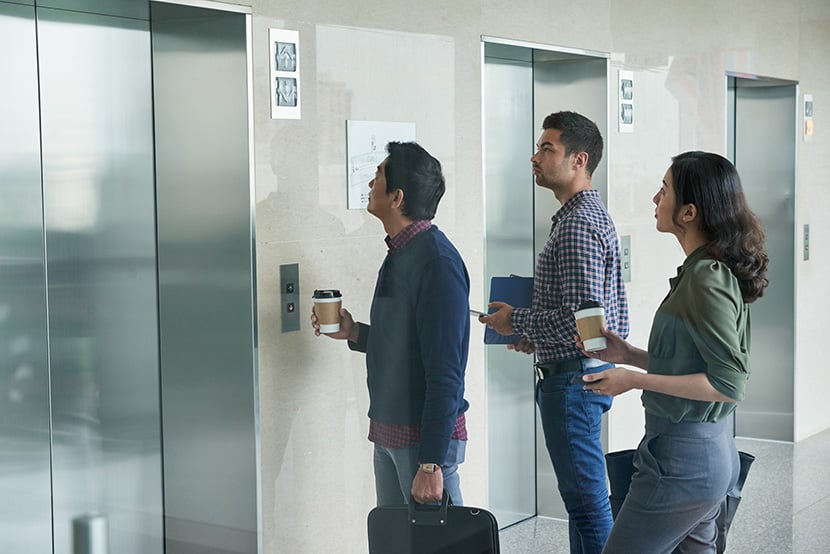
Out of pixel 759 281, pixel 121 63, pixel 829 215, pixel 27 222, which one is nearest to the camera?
pixel 759 281

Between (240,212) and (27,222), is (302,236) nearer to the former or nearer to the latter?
(240,212)

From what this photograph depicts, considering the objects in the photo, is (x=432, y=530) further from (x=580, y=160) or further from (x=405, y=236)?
(x=580, y=160)

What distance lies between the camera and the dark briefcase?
333 cm

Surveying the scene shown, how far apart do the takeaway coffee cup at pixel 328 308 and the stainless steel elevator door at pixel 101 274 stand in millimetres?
572

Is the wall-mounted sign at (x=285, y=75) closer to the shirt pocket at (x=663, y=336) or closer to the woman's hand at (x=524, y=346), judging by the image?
the woman's hand at (x=524, y=346)

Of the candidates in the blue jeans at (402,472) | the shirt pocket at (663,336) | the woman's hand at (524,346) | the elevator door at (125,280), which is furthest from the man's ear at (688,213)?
the elevator door at (125,280)

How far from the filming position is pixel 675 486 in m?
2.78

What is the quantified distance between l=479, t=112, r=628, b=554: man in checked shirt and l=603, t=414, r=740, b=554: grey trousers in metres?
0.21

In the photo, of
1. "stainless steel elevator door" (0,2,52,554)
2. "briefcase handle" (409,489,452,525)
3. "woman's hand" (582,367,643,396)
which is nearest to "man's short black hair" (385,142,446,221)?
"woman's hand" (582,367,643,396)

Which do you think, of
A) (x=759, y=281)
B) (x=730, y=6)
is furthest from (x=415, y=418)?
(x=730, y=6)

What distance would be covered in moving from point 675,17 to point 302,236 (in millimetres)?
1419

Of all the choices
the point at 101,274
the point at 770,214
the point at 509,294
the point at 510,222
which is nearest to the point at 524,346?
the point at 509,294

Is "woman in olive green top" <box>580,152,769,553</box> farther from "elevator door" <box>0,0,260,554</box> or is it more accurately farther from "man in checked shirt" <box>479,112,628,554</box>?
"elevator door" <box>0,0,260,554</box>

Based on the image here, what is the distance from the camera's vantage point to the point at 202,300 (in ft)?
11.1
